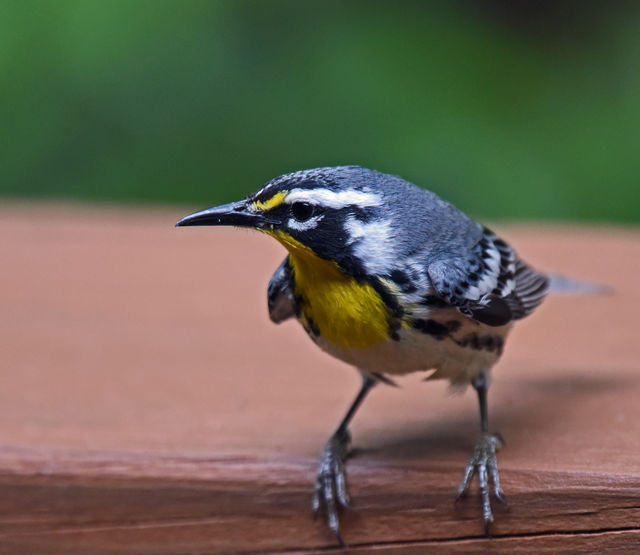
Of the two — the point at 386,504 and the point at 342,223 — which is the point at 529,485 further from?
the point at 342,223

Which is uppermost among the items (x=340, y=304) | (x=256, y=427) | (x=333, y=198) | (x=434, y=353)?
(x=333, y=198)

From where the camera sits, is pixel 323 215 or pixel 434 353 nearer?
pixel 323 215

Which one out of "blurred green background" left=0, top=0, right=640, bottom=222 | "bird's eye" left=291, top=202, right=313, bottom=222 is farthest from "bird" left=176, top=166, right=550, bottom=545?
"blurred green background" left=0, top=0, right=640, bottom=222

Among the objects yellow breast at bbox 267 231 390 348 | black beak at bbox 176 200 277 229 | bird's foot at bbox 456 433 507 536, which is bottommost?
bird's foot at bbox 456 433 507 536

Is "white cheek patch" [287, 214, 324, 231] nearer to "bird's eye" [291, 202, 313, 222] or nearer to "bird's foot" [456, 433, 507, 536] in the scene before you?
"bird's eye" [291, 202, 313, 222]

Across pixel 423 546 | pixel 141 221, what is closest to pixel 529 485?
pixel 423 546

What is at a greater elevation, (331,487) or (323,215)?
(323,215)

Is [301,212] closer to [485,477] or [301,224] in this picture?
[301,224]

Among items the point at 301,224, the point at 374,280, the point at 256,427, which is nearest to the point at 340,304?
the point at 374,280
